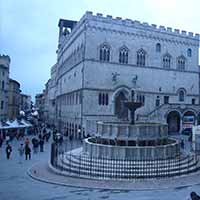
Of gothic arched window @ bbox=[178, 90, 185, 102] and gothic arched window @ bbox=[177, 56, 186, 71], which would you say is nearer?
gothic arched window @ bbox=[177, 56, 186, 71]

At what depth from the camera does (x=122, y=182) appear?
44.3ft

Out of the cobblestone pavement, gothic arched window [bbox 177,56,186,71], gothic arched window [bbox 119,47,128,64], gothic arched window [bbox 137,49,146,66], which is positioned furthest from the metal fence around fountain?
gothic arched window [bbox 177,56,186,71]

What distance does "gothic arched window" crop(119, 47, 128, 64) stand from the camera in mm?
36438

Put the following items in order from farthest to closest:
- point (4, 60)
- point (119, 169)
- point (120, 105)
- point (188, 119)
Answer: point (4, 60)
point (188, 119)
point (120, 105)
point (119, 169)

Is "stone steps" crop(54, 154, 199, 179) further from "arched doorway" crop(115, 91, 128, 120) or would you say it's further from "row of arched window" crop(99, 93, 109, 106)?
"arched doorway" crop(115, 91, 128, 120)

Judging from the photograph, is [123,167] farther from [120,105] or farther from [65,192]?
[120,105]

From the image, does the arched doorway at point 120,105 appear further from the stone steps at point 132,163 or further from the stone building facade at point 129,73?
the stone steps at point 132,163

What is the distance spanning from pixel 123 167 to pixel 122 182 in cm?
126

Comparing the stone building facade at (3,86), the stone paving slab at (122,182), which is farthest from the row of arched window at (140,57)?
the stone paving slab at (122,182)

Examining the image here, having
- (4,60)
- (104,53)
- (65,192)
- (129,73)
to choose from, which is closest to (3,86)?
(4,60)

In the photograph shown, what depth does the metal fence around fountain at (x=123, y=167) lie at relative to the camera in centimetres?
1423

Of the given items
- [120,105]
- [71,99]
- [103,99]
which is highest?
[71,99]

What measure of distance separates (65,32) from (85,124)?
2974 cm

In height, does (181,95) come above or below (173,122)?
above
